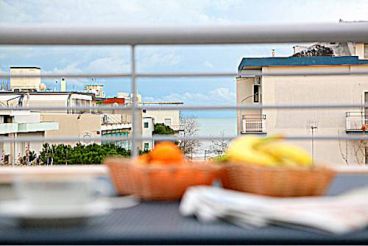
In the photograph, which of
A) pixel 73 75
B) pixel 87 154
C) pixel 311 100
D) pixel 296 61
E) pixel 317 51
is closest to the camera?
pixel 73 75

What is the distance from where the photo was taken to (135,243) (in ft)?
2.10

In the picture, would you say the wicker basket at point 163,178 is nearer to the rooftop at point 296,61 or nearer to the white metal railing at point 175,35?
the white metal railing at point 175,35

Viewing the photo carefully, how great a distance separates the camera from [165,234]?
0.65 meters

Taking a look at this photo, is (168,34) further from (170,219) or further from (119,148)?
(119,148)

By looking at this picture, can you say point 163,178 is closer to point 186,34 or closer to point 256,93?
point 186,34

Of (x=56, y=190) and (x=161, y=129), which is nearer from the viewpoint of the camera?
(x=56, y=190)

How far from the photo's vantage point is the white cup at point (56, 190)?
0.68 metres

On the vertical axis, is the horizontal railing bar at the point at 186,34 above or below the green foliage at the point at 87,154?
above

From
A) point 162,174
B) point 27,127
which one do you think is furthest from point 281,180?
point 27,127

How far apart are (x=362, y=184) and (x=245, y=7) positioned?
14458 millimetres

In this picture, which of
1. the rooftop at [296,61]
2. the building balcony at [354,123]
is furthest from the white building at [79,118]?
the building balcony at [354,123]

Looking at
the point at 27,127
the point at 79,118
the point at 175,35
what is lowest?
the point at 27,127

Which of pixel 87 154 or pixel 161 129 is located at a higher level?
pixel 161 129

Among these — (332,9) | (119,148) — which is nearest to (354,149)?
(119,148)
